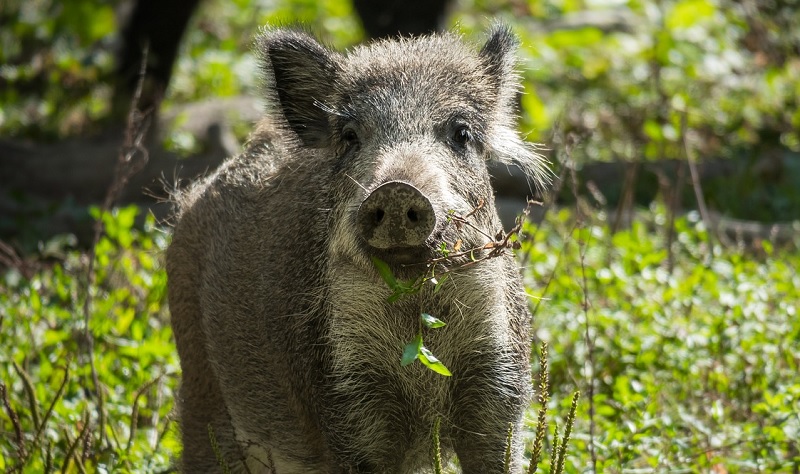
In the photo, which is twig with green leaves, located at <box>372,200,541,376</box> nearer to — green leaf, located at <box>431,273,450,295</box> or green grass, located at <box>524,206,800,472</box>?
green leaf, located at <box>431,273,450,295</box>

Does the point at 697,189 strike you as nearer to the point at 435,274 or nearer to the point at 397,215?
the point at 435,274

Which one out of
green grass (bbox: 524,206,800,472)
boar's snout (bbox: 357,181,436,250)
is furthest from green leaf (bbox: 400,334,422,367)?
green grass (bbox: 524,206,800,472)

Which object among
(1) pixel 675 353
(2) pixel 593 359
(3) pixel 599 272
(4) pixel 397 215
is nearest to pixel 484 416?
(4) pixel 397 215

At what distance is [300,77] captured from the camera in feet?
13.5

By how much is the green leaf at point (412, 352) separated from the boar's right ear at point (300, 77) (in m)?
1.11

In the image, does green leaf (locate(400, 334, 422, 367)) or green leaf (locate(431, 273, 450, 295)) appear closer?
green leaf (locate(400, 334, 422, 367))

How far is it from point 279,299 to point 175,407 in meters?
0.95

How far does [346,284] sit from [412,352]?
1.72 ft

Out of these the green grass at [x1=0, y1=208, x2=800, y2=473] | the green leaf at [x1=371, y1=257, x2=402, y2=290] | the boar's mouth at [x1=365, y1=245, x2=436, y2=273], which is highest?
the green grass at [x1=0, y1=208, x2=800, y2=473]

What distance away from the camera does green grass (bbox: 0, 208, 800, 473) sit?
4.16m

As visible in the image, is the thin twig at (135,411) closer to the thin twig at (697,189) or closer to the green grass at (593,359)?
the green grass at (593,359)

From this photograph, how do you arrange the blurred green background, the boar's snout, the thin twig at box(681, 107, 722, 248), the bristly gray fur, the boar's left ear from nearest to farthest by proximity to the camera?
1. the boar's snout
2. the bristly gray fur
3. the boar's left ear
4. the blurred green background
5. the thin twig at box(681, 107, 722, 248)

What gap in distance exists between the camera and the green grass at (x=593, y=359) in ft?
13.6

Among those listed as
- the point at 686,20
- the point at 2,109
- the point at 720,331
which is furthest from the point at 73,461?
the point at 686,20
